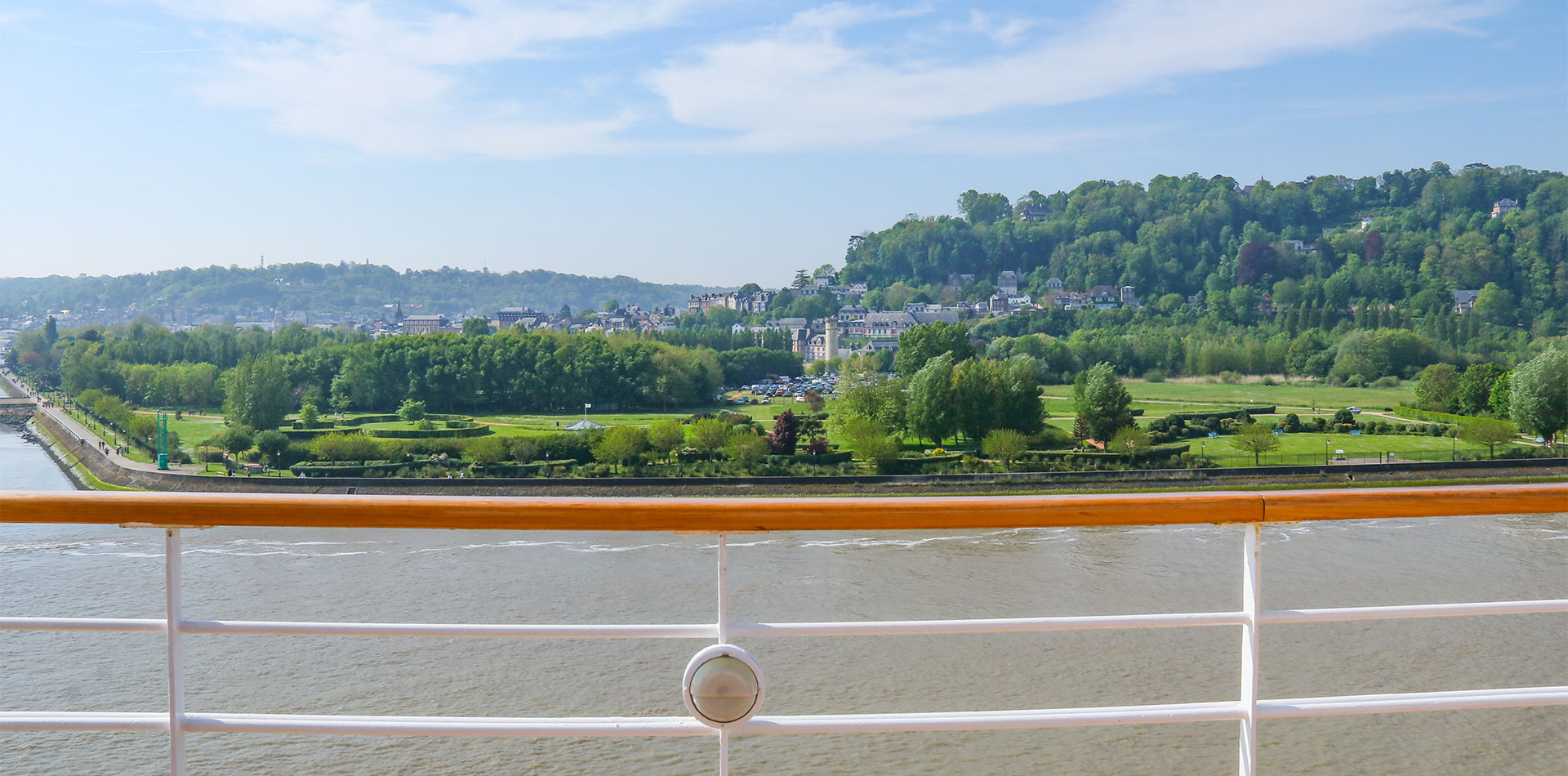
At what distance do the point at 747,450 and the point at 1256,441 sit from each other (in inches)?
282

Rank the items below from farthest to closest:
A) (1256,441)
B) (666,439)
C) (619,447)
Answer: (666,439), (619,447), (1256,441)

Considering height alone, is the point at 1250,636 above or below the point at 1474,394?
above

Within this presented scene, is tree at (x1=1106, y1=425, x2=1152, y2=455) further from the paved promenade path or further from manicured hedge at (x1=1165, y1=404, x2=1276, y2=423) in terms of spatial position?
the paved promenade path

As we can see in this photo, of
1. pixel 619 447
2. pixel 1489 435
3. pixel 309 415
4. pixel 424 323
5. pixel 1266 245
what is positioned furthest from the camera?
pixel 424 323

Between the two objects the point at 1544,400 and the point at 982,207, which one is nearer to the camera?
the point at 1544,400

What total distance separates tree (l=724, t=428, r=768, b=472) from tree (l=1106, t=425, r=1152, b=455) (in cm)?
514

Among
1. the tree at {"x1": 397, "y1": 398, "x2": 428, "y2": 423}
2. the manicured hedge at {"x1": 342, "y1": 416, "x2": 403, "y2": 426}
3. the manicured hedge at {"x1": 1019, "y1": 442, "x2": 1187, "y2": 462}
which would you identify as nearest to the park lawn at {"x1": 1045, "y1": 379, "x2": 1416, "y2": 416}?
the manicured hedge at {"x1": 1019, "y1": 442, "x2": 1187, "y2": 462}

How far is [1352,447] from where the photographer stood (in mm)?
15688

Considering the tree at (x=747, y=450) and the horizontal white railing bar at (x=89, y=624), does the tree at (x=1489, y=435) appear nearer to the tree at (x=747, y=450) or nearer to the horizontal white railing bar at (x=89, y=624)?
the tree at (x=747, y=450)

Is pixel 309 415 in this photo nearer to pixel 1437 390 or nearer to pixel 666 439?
pixel 666 439

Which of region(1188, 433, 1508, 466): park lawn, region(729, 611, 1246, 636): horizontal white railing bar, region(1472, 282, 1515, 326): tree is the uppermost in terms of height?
region(1472, 282, 1515, 326): tree

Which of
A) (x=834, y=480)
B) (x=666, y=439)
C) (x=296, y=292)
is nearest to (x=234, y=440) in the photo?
(x=666, y=439)

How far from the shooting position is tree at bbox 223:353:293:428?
19.6m

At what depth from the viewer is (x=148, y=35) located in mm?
10203
